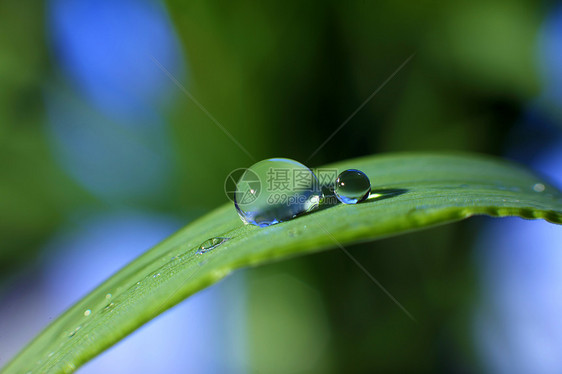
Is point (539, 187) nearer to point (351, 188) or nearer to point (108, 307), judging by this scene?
point (351, 188)

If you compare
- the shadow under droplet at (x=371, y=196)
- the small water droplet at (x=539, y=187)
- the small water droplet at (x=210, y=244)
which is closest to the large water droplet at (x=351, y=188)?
the shadow under droplet at (x=371, y=196)

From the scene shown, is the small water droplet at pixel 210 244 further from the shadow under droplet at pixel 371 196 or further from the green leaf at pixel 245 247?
the shadow under droplet at pixel 371 196

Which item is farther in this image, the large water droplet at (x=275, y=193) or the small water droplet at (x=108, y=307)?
the large water droplet at (x=275, y=193)

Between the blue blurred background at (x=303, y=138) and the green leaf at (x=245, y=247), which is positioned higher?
the blue blurred background at (x=303, y=138)

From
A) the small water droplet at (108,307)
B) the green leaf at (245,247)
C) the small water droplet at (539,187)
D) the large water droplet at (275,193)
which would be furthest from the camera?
the small water droplet at (539,187)

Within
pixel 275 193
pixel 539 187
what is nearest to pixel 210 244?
pixel 275 193

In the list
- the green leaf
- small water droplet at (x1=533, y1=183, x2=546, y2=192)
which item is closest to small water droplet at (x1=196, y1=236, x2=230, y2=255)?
the green leaf

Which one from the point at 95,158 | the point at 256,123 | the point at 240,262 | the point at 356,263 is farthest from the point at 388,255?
the point at 95,158
